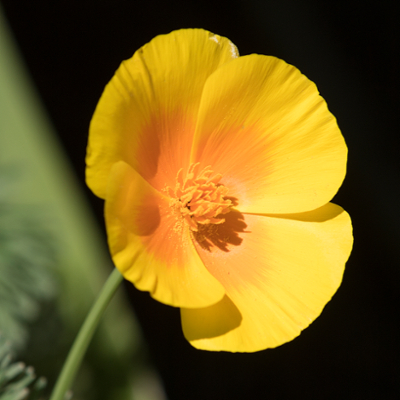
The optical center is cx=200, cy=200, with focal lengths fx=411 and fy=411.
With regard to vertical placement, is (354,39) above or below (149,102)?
below

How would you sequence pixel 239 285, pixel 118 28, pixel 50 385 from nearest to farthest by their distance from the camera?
pixel 239 285 → pixel 50 385 → pixel 118 28

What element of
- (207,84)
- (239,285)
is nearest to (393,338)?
(239,285)

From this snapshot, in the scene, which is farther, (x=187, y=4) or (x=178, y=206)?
(x=187, y=4)

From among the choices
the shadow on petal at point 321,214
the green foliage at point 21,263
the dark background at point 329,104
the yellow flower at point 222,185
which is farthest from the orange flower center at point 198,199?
the dark background at point 329,104

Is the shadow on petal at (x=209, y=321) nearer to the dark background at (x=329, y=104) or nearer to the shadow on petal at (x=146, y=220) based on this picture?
the shadow on petal at (x=146, y=220)

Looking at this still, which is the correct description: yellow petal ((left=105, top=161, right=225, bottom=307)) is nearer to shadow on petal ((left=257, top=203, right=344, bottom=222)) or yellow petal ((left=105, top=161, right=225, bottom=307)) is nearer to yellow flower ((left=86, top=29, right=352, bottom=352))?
yellow flower ((left=86, top=29, right=352, bottom=352))

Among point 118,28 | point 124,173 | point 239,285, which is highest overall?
point 118,28

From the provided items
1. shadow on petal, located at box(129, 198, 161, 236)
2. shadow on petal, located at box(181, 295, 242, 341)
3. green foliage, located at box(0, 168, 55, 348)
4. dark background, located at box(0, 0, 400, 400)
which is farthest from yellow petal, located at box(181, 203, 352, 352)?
dark background, located at box(0, 0, 400, 400)

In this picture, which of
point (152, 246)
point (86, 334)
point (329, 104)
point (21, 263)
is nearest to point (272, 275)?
point (152, 246)

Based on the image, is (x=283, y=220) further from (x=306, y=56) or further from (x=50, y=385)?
(x=50, y=385)
